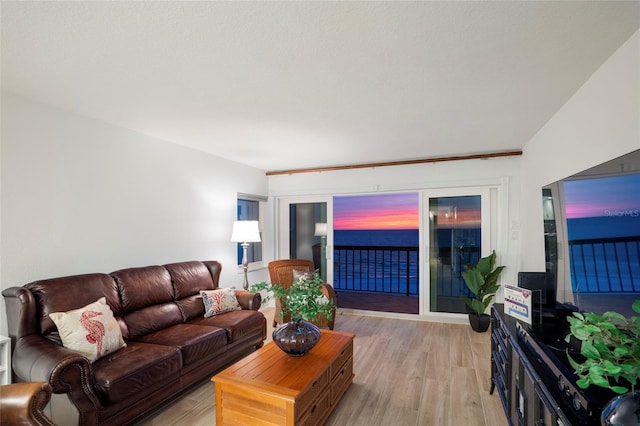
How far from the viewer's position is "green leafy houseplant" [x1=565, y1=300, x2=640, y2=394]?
0.93 metres

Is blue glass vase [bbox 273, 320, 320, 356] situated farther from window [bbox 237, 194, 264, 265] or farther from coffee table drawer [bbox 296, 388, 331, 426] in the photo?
window [bbox 237, 194, 264, 265]

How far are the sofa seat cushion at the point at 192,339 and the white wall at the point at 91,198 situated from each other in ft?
2.98

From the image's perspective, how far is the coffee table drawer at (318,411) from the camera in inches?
76.7

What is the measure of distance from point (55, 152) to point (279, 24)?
2.40 meters

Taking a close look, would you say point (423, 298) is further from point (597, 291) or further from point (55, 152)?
point (55, 152)

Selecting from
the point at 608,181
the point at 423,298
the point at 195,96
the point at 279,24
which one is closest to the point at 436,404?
the point at 608,181

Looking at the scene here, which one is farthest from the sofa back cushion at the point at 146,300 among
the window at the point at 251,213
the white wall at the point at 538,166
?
the white wall at the point at 538,166

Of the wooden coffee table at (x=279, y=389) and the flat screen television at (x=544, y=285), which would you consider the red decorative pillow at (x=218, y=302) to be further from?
the flat screen television at (x=544, y=285)

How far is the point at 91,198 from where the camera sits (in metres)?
2.90

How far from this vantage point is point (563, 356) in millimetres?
1494

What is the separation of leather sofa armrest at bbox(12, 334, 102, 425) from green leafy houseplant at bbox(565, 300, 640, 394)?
2460mm

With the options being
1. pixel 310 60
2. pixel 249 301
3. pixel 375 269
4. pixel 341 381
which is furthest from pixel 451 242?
pixel 310 60

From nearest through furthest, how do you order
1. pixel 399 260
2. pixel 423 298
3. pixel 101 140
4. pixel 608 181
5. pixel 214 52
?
pixel 608 181 < pixel 214 52 < pixel 101 140 < pixel 423 298 < pixel 399 260

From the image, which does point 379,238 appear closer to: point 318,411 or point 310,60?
point 318,411
